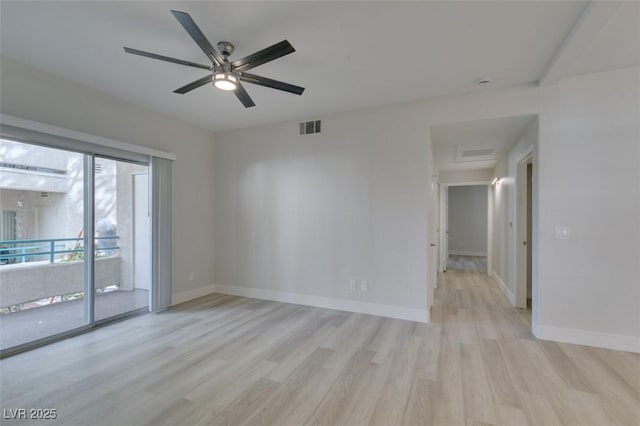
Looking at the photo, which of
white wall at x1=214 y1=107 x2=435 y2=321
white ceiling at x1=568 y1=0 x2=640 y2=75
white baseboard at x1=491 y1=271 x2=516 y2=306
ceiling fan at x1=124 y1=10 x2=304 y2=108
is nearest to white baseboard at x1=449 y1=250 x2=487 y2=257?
white baseboard at x1=491 y1=271 x2=516 y2=306

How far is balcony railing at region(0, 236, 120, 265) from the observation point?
2.76m

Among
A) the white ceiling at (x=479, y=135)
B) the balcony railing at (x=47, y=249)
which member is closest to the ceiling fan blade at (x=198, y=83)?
the balcony railing at (x=47, y=249)

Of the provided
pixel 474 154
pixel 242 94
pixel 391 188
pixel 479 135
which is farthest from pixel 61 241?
pixel 474 154

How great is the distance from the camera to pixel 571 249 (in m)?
2.91

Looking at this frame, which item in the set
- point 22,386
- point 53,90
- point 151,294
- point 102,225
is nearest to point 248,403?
point 22,386

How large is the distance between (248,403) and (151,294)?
8.54 ft

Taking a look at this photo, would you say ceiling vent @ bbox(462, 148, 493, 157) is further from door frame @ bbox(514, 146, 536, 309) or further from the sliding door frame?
the sliding door frame

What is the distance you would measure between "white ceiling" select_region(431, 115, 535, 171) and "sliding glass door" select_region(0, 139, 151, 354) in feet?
14.2

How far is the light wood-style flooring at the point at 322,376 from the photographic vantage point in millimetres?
1841

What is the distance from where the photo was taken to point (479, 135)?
3.89 metres

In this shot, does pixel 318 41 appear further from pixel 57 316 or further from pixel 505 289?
pixel 505 289

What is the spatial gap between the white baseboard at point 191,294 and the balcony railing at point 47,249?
3.76ft

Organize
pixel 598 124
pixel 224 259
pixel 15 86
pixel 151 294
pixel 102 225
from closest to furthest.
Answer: pixel 15 86
pixel 598 124
pixel 102 225
pixel 151 294
pixel 224 259

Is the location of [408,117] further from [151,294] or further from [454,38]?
[151,294]
